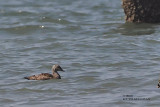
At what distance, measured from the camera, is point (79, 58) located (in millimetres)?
12695

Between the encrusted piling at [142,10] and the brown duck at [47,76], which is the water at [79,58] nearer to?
the brown duck at [47,76]

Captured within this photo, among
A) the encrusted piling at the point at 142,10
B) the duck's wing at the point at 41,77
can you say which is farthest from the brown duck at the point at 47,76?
the encrusted piling at the point at 142,10

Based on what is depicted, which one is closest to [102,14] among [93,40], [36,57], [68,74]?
[93,40]

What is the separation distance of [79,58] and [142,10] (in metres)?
4.13

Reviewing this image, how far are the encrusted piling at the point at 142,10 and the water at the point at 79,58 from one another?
0.24 m

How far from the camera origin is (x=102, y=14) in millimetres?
20094

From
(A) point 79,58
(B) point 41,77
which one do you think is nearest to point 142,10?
(A) point 79,58

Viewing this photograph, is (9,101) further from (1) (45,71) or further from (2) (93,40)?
(2) (93,40)

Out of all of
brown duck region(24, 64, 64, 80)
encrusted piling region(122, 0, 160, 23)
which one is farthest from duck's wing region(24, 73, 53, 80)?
encrusted piling region(122, 0, 160, 23)

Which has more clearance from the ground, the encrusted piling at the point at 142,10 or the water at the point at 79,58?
the encrusted piling at the point at 142,10

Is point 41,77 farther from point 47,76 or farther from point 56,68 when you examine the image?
point 56,68

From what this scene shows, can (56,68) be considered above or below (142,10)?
below

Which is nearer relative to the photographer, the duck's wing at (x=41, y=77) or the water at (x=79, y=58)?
the water at (x=79, y=58)

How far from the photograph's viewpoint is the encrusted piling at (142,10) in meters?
16.0
